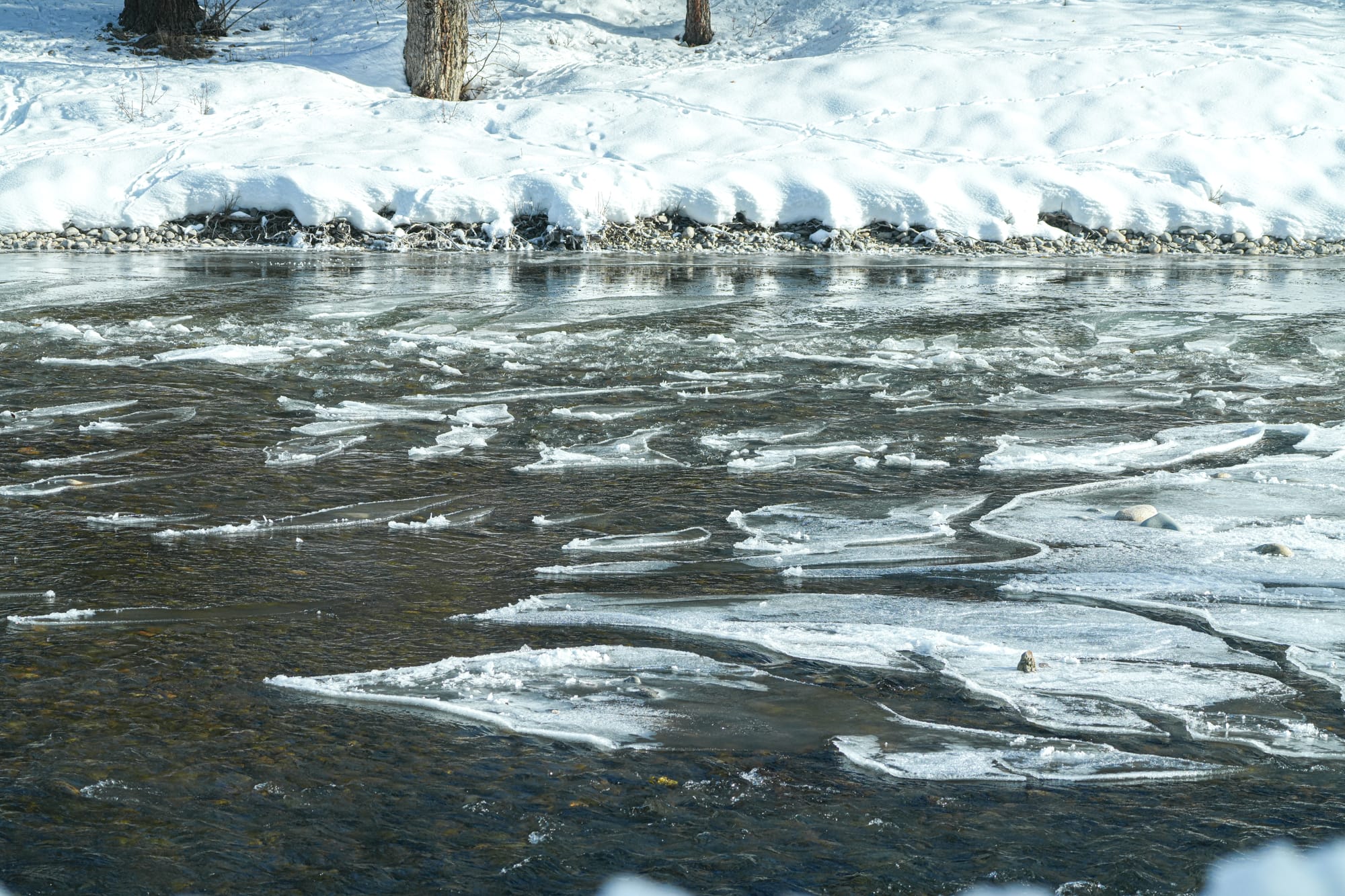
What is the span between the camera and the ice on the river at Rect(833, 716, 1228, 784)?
2.00 m

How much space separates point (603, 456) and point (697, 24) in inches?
716

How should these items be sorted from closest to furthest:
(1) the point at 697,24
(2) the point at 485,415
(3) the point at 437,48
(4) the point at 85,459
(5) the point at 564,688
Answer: (5) the point at 564,688
(4) the point at 85,459
(2) the point at 485,415
(3) the point at 437,48
(1) the point at 697,24

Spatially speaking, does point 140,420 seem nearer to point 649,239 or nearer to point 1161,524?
point 1161,524

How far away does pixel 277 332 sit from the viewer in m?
6.95

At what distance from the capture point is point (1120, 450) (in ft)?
14.3

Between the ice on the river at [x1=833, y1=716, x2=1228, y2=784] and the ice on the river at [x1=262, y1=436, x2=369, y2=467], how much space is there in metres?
2.50

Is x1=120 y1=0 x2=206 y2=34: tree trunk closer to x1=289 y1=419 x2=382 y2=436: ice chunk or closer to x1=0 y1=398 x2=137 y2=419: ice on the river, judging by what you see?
x1=0 y1=398 x2=137 y2=419: ice on the river

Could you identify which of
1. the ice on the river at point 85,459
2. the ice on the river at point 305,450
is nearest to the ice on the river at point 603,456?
the ice on the river at point 305,450

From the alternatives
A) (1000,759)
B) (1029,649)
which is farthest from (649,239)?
(1000,759)

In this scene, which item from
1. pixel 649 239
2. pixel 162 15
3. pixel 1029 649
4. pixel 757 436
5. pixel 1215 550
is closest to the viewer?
pixel 1029 649

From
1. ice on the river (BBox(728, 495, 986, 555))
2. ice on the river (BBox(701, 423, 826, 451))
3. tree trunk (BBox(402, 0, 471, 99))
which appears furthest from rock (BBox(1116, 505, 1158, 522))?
tree trunk (BBox(402, 0, 471, 99))

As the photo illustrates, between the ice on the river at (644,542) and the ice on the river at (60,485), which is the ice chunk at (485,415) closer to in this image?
the ice on the river at (60,485)

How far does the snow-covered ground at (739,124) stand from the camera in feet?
45.5

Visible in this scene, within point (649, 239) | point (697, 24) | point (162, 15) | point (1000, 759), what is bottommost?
point (1000, 759)
